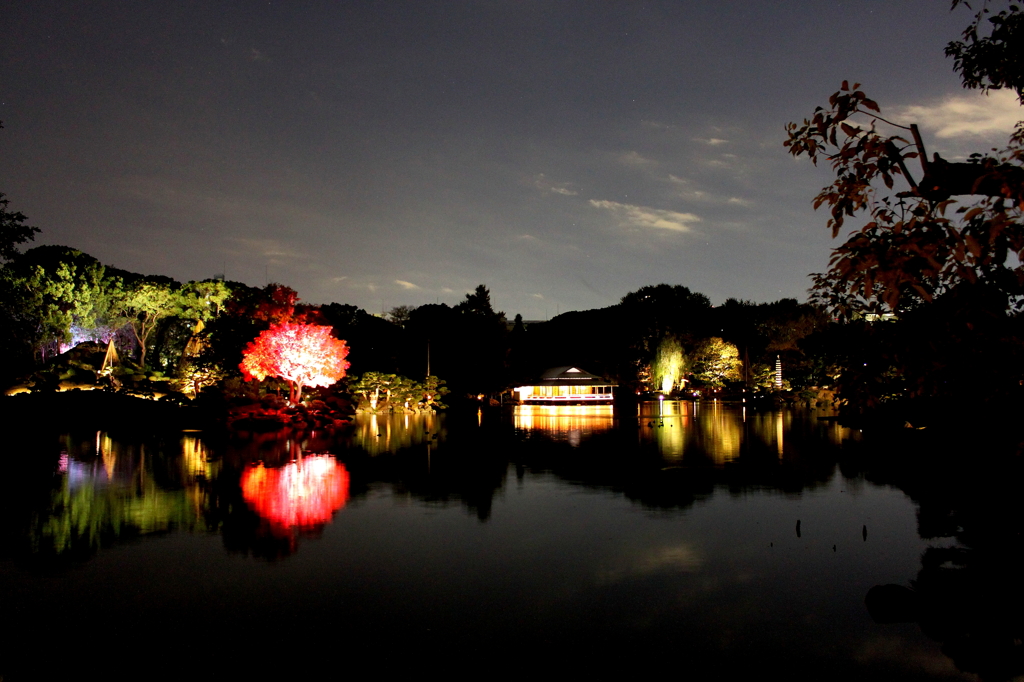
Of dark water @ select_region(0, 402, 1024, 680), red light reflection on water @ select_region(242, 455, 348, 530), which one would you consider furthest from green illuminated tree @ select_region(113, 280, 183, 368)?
red light reflection on water @ select_region(242, 455, 348, 530)

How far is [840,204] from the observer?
14.5ft

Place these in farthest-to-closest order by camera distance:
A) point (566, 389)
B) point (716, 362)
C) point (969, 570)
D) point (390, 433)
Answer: point (716, 362) → point (566, 389) → point (390, 433) → point (969, 570)

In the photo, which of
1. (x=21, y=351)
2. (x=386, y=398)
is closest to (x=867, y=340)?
(x=386, y=398)

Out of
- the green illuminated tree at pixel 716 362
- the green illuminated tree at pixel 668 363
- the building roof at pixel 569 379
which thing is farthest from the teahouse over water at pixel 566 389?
the green illuminated tree at pixel 716 362

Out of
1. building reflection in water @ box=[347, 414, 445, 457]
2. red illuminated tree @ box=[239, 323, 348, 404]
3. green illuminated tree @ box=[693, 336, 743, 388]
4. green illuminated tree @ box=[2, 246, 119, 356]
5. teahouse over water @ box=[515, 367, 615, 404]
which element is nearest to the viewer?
building reflection in water @ box=[347, 414, 445, 457]

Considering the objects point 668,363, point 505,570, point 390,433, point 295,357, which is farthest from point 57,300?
point 668,363

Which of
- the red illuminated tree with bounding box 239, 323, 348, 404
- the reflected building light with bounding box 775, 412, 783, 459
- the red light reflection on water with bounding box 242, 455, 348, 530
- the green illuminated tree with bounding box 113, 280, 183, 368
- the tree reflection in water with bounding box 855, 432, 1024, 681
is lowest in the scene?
the reflected building light with bounding box 775, 412, 783, 459

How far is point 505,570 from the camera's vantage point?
7.77 m

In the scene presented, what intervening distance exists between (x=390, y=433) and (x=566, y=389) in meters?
34.6

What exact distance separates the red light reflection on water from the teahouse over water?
42428 millimetres

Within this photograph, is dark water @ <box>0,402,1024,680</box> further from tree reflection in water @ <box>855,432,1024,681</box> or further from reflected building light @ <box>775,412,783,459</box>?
reflected building light @ <box>775,412,783,459</box>

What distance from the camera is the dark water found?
546cm

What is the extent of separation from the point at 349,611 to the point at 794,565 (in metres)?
4.96

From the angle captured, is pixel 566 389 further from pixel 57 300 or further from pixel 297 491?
pixel 297 491
